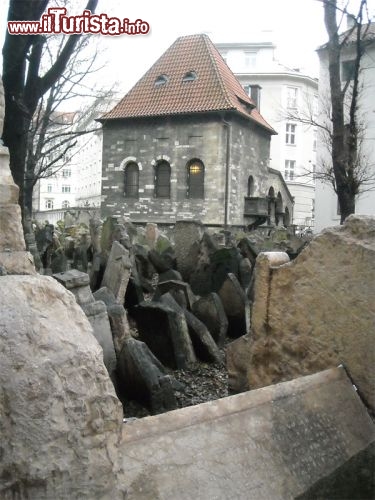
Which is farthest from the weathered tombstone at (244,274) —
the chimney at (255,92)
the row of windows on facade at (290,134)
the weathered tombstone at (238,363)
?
the row of windows on facade at (290,134)

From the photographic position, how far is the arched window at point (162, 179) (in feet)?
89.4

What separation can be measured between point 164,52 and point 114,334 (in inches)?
1052

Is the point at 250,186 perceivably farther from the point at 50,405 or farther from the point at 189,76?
the point at 50,405

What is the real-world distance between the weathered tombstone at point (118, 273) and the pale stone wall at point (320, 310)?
2.85 meters

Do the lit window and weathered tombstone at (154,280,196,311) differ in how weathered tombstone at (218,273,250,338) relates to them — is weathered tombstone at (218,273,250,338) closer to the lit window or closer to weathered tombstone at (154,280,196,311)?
weathered tombstone at (154,280,196,311)

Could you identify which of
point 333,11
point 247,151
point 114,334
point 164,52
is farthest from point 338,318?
point 164,52

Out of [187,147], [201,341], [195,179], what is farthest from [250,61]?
[201,341]

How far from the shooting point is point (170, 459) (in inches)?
63.2

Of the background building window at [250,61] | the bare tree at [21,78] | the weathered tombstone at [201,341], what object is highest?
the background building window at [250,61]

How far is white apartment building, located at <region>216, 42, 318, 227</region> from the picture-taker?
27906 millimetres

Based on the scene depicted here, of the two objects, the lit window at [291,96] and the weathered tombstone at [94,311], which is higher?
the lit window at [291,96]

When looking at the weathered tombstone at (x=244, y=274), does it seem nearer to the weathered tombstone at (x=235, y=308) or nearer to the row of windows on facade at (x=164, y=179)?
the weathered tombstone at (x=235, y=308)

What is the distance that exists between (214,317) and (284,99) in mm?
35255

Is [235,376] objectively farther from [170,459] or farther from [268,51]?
[268,51]
